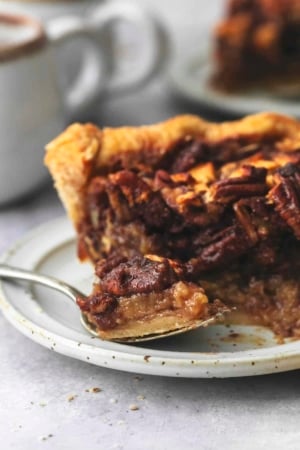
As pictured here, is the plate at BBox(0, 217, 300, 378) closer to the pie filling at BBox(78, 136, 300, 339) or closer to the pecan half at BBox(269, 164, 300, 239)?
the pie filling at BBox(78, 136, 300, 339)

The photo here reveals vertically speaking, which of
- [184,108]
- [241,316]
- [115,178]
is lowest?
[184,108]

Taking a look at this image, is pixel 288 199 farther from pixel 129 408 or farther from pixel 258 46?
pixel 258 46

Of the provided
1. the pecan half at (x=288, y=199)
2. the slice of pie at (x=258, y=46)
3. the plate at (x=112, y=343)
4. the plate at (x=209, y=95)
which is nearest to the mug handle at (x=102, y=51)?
the plate at (x=209, y=95)

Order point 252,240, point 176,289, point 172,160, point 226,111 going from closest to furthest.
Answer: point 176,289
point 252,240
point 172,160
point 226,111

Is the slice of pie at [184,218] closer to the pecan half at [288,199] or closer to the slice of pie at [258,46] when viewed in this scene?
the pecan half at [288,199]

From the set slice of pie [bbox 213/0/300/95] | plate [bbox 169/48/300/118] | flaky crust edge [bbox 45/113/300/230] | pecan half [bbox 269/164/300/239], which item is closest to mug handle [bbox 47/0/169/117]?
plate [bbox 169/48/300/118]

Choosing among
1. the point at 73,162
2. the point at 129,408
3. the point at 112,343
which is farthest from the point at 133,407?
the point at 73,162

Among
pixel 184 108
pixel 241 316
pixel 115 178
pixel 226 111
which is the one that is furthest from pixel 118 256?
pixel 184 108

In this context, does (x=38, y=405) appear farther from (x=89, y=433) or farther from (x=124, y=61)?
(x=124, y=61)
